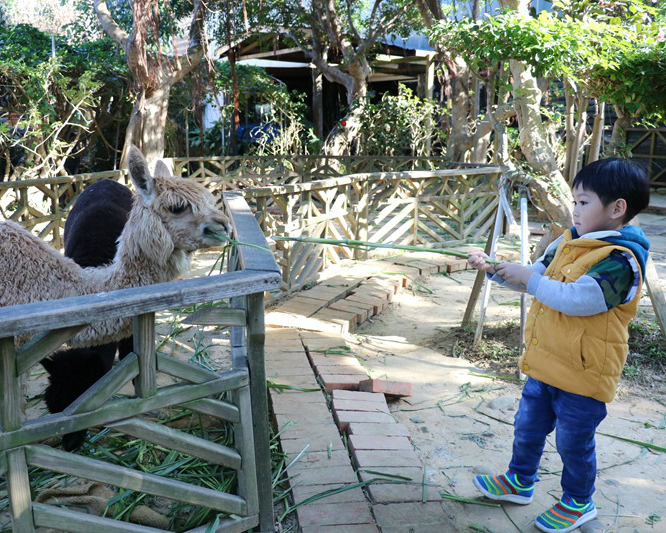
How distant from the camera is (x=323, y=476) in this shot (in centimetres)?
291

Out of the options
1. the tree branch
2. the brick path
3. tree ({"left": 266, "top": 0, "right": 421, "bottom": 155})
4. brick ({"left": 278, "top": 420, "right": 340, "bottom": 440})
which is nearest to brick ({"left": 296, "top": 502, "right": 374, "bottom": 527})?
the brick path

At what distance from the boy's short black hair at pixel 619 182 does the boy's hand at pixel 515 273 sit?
435 millimetres

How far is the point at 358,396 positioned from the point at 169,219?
159cm

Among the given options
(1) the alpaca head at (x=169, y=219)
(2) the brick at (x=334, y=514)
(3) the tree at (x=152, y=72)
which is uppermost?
(3) the tree at (x=152, y=72)

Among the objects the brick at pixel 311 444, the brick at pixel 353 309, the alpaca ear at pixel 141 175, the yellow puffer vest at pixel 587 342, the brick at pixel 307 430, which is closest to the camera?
the yellow puffer vest at pixel 587 342

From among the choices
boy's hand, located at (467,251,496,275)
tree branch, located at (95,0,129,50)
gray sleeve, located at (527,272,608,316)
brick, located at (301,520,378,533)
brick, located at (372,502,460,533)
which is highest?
tree branch, located at (95,0,129,50)

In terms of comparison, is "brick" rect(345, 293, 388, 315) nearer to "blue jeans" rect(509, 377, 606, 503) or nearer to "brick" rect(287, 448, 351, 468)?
"brick" rect(287, 448, 351, 468)

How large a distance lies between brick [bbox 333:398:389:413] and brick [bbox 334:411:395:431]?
4 cm

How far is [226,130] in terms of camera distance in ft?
55.0

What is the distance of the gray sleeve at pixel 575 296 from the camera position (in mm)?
2461

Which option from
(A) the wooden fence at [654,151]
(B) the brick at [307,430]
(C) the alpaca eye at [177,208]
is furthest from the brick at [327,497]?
(A) the wooden fence at [654,151]

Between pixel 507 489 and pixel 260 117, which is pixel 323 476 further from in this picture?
pixel 260 117

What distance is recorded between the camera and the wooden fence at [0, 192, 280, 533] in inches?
74.9

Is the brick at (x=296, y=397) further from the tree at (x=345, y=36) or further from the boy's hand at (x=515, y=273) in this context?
the tree at (x=345, y=36)
